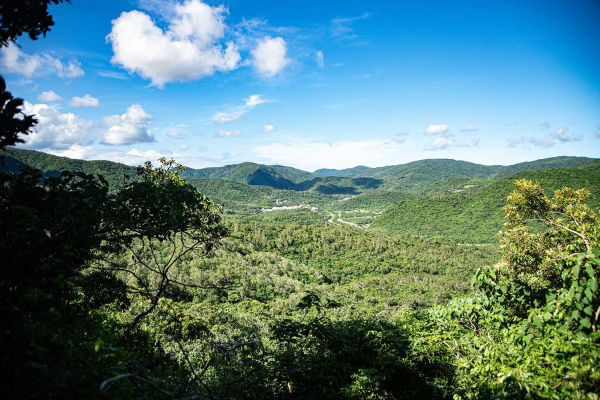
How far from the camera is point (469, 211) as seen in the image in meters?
152

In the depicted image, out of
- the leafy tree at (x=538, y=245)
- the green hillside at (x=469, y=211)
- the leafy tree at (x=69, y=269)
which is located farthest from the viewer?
the green hillside at (x=469, y=211)

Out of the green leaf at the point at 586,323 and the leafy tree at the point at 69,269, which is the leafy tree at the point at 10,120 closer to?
the leafy tree at the point at 69,269

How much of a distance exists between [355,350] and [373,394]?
1420 millimetres

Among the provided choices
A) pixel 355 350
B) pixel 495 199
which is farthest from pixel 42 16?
→ pixel 495 199

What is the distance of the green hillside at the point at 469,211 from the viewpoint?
4862 inches

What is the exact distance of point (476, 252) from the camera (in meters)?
102

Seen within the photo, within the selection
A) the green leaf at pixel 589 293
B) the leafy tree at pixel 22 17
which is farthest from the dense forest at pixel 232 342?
the leafy tree at pixel 22 17

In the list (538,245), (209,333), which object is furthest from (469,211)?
(209,333)

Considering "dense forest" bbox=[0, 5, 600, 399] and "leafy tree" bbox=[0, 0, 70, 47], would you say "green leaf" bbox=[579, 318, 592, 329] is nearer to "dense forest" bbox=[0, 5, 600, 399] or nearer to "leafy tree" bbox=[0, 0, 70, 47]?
"dense forest" bbox=[0, 5, 600, 399]

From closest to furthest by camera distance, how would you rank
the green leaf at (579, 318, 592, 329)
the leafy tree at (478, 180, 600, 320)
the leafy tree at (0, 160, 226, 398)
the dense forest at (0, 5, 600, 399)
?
the leafy tree at (0, 160, 226, 398) → the dense forest at (0, 5, 600, 399) → the green leaf at (579, 318, 592, 329) → the leafy tree at (478, 180, 600, 320)

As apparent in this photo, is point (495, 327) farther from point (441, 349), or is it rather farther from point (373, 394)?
point (373, 394)

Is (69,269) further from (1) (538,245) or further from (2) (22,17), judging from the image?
(1) (538,245)

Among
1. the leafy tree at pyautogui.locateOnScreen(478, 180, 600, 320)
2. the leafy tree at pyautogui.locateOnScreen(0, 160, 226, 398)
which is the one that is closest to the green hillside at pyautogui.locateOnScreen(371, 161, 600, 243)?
the leafy tree at pyautogui.locateOnScreen(478, 180, 600, 320)

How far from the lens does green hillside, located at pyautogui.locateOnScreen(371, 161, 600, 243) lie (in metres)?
124
